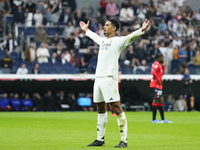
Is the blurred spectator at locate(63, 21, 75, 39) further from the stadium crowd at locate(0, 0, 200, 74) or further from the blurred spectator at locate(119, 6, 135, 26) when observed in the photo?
the blurred spectator at locate(119, 6, 135, 26)

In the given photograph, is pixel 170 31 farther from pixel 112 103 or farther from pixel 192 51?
pixel 112 103

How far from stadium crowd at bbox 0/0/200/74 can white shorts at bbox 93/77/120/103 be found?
48.6 ft

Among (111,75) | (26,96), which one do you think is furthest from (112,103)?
(26,96)

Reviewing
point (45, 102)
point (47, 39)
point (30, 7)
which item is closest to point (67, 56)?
point (47, 39)

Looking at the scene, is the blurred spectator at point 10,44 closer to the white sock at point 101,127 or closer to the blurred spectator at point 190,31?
the blurred spectator at point 190,31

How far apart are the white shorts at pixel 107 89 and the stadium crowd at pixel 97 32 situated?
14.8 meters

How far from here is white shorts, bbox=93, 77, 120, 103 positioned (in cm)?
657

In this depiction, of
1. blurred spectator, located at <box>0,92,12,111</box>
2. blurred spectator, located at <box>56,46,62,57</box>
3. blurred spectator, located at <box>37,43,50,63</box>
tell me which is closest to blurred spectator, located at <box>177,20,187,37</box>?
blurred spectator, located at <box>56,46,62,57</box>

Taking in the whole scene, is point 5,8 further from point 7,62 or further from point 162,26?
point 162,26

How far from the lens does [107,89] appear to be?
21.6 ft

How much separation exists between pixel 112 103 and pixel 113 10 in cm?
2069

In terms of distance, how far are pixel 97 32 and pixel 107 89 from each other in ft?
60.5

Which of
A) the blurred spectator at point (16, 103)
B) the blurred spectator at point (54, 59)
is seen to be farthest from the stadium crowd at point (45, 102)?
the blurred spectator at point (54, 59)

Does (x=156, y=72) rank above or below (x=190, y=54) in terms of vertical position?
below
